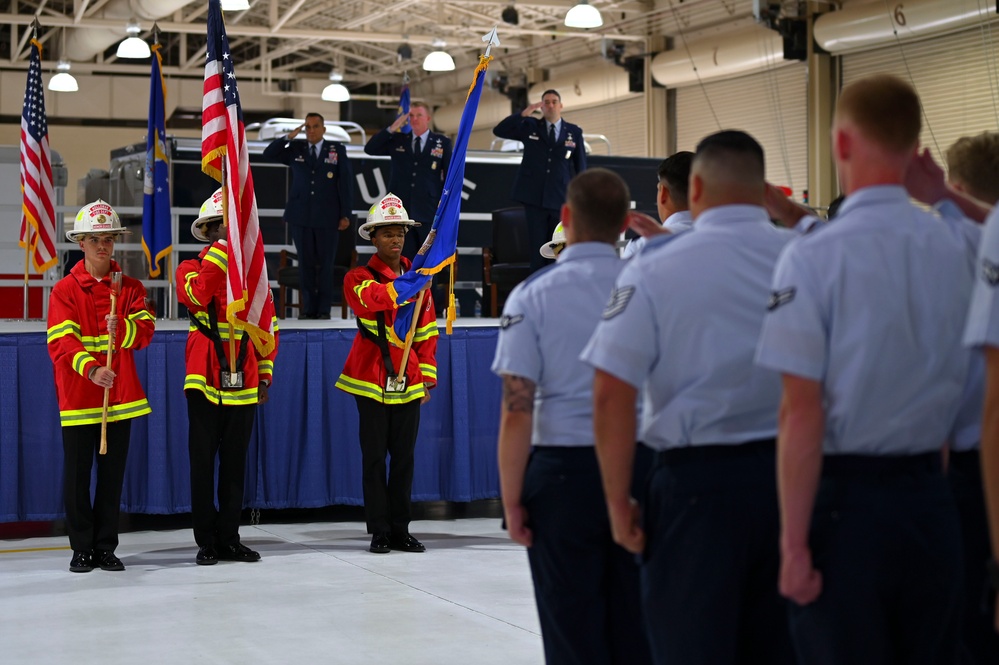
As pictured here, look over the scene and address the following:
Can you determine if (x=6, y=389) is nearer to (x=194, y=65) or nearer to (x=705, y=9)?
(x=705, y=9)

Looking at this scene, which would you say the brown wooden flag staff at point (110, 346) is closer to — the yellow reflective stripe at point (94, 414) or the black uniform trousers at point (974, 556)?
the yellow reflective stripe at point (94, 414)

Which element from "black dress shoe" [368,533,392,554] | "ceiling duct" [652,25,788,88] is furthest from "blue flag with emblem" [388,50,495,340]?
"ceiling duct" [652,25,788,88]

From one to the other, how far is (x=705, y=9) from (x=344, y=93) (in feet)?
23.4

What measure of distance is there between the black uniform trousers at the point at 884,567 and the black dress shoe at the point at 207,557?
19.4 ft

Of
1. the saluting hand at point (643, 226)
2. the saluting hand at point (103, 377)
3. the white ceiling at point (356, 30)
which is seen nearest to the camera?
the saluting hand at point (643, 226)

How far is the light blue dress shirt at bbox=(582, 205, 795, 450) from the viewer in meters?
3.23

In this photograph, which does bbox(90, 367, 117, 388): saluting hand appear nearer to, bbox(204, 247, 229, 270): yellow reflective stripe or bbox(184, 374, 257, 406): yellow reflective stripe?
bbox(184, 374, 257, 406): yellow reflective stripe

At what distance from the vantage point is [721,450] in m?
→ 3.20

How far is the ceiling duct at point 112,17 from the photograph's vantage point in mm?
22812

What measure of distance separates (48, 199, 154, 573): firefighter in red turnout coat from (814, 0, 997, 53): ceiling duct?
1161 centimetres

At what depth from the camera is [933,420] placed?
2.89 meters

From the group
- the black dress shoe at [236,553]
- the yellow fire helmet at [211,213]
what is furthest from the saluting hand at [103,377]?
the black dress shoe at [236,553]

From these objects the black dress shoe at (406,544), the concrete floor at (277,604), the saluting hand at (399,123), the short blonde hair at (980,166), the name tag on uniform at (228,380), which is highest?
the saluting hand at (399,123)

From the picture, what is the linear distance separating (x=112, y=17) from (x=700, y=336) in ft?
80.4
